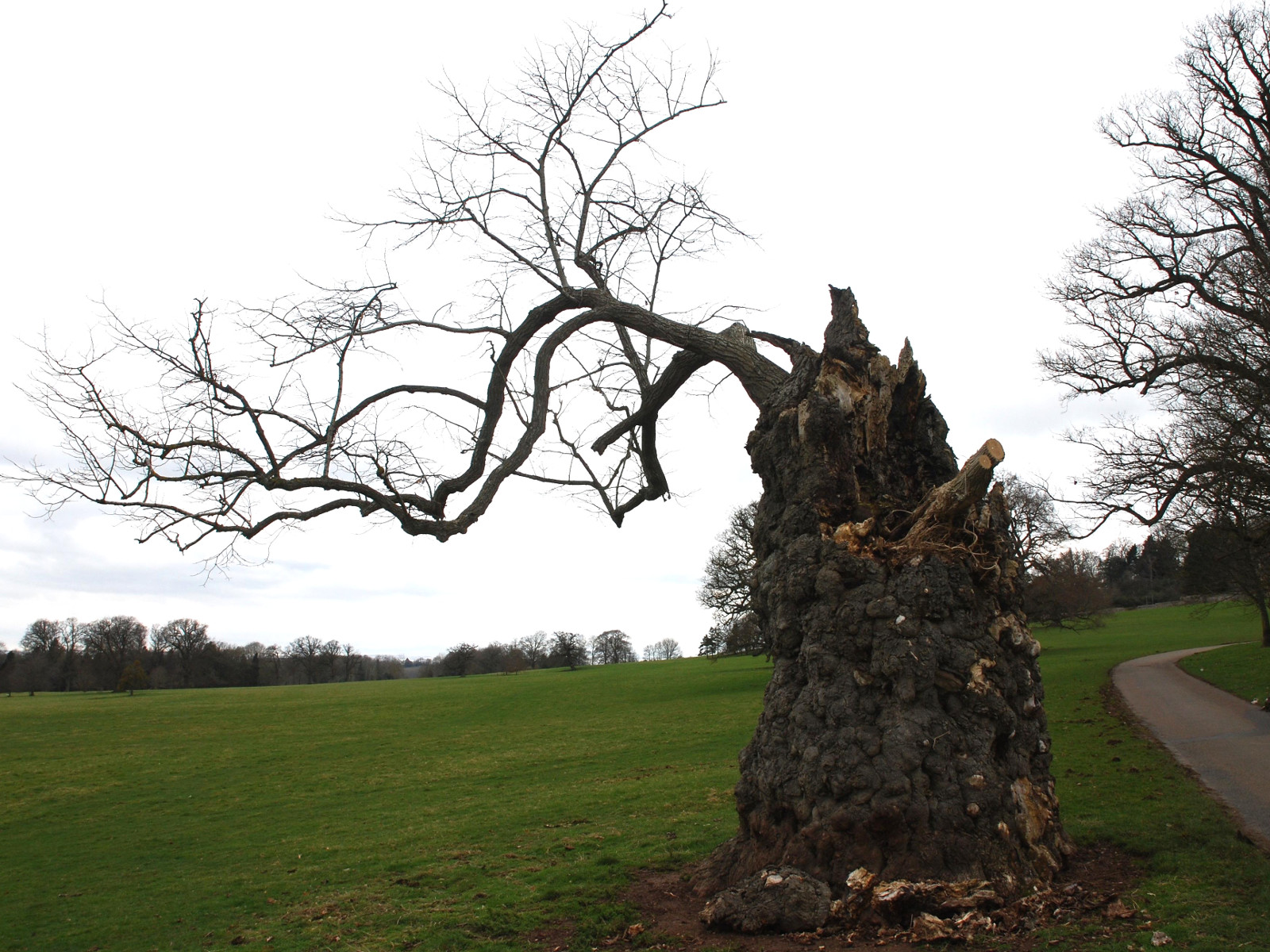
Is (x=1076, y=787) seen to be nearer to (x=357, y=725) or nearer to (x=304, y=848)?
(x=304, y=848)

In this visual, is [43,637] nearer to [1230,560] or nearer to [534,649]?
[534,649]

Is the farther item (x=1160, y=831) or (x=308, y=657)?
(x=308, y=657)

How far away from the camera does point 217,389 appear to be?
659cm

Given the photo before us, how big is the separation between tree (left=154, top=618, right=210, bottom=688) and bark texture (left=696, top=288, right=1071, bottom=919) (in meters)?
91.2

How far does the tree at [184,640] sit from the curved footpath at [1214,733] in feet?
281

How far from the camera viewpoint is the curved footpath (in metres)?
9.07

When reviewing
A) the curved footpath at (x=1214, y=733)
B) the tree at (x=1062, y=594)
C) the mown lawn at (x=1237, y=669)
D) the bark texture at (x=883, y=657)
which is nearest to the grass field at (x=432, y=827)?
the curved footpath at (x=1214, y=733)

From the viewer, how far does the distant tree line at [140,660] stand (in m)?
79.1

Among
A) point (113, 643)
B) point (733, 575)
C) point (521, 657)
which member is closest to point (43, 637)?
point (113, 643)

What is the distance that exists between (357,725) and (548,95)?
3188cm

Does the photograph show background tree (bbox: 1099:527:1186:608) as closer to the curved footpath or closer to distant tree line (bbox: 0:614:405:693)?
the curved footpath

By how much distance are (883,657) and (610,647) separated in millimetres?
97358

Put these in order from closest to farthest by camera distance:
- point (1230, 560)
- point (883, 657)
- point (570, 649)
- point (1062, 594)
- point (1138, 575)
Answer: point (883, 657), point (1230, 560), point (1062, 594), point (570, 649), point (1138, 575)

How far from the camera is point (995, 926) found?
199 inches
